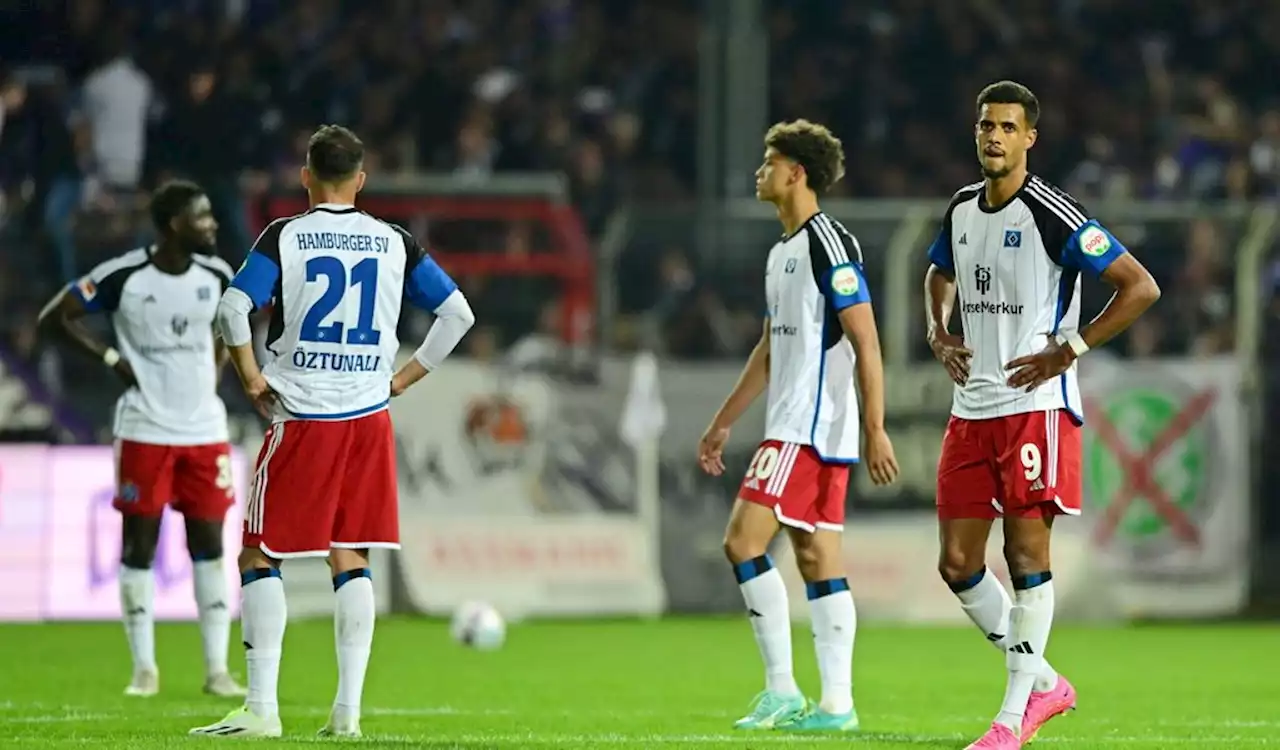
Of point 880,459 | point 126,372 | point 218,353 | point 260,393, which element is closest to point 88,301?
point 126,372

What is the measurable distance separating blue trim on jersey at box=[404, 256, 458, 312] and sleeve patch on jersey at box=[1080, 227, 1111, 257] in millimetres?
2329

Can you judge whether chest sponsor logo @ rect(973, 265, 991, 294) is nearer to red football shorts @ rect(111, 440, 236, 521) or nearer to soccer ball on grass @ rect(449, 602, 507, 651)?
red football shorts @ rect(111, 440, 236, 521)

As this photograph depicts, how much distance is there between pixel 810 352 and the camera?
9.09 m

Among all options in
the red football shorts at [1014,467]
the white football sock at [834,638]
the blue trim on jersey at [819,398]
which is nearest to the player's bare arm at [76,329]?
the blue trim on jersey at [819,398]

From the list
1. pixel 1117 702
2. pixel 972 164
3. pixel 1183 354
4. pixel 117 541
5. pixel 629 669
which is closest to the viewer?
pixel 1117 702

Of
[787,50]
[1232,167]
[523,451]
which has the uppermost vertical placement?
[787,50]

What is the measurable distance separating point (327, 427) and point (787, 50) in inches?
660

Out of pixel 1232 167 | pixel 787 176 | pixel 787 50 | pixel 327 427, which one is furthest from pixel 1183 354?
pixel 327 427

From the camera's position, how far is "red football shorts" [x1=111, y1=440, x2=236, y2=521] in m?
10.7

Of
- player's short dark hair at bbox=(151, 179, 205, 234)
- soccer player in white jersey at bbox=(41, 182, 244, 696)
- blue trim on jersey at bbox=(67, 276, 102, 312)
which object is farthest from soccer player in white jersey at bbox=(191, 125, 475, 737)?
blue trim on jersey at bbox=(67, 276, 102, 312)

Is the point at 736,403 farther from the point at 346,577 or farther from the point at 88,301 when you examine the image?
the point at 88,301

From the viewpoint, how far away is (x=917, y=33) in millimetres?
24062

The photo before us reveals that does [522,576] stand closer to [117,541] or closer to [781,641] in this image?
[117,541]

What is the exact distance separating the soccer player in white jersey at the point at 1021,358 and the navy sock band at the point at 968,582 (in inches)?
10.7
